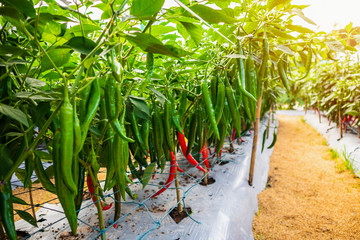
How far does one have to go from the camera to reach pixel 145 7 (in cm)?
51

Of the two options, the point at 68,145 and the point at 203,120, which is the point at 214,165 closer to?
the point at 203,120

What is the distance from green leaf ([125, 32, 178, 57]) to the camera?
1.60ft

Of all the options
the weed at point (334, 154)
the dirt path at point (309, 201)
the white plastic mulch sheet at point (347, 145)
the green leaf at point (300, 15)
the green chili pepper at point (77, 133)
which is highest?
the green leaf at point (300, 15)

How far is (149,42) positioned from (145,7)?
9 centimetres

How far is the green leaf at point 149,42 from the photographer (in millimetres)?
488

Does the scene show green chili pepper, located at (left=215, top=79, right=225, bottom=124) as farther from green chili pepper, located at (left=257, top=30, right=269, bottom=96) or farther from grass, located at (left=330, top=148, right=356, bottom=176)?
grass, located at (left=330, top=148, right=356, bottom=176)

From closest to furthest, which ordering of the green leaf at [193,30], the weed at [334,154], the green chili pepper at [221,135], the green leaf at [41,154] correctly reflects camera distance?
1. the green leaf at [41,154]
2. the green leaf at [193,30]
3. the green chili pepper at [221,135]
4. the weed at [334,154]

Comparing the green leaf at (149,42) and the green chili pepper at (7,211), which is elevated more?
the green leaf at (149,42)

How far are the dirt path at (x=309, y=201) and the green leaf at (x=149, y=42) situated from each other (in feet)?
5.35

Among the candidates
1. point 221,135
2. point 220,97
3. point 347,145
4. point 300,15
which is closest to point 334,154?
point 347,145

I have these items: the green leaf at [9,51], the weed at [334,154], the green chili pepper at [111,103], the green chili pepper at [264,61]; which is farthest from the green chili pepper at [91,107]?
the weed at [334,154]

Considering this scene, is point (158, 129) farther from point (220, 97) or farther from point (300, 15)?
point (300, 15)

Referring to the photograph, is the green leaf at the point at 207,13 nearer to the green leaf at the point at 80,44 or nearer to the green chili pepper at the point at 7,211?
the green leaf at the point at 80,44

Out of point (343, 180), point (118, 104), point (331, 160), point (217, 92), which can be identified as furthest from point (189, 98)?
point (331, 160)
